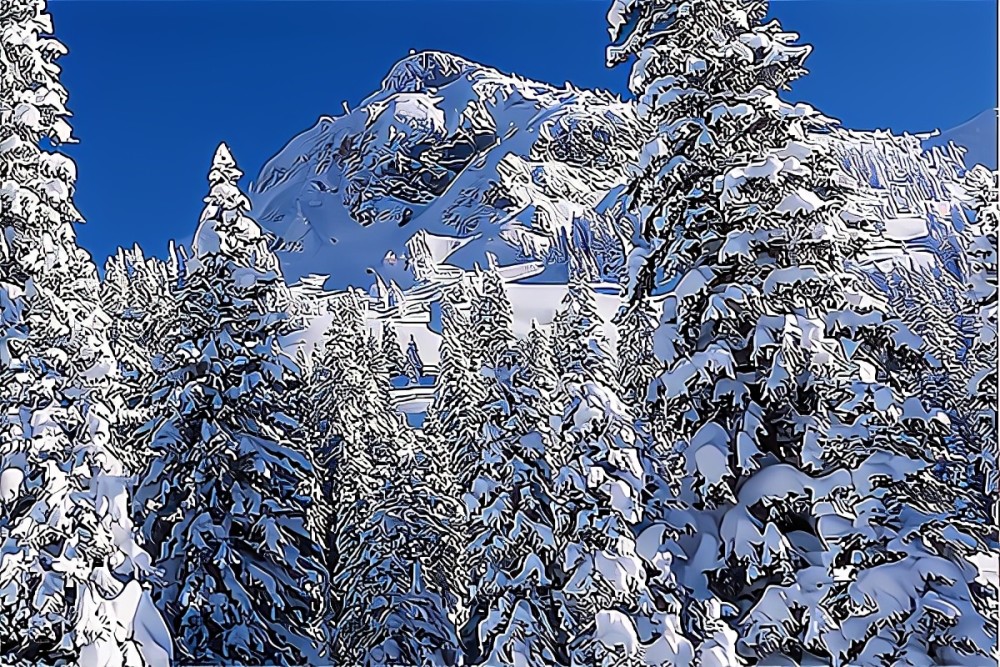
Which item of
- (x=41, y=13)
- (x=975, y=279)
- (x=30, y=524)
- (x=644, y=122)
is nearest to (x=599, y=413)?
(x=644, y=122)

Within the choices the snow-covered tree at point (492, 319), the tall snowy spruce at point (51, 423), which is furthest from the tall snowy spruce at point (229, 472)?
the snow-covered tree at point (492, 319)

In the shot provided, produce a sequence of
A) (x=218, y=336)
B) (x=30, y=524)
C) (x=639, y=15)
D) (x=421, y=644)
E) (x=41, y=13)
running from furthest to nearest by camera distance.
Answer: (x=421, y=644), (x=218, y=336), (x=41, y=13), (x=639, y=15), (x=30, y=524)

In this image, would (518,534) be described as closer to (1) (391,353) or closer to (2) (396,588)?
(2) (396,588)

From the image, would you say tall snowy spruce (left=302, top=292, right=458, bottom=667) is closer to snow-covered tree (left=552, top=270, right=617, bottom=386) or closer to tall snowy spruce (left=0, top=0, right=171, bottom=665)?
snow-covered tree (left=552, top=270, right=617, bottom=386)

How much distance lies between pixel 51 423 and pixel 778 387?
9.24m

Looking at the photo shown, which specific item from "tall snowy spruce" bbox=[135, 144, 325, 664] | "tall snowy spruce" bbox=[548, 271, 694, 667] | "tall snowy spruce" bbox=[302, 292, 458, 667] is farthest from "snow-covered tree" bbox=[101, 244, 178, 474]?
"tall snowy spruce" bbox=[548, 271, 694, 667]

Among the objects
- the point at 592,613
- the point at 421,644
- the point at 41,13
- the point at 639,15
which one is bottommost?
the point at 421,644

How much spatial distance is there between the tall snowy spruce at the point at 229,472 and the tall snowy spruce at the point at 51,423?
3488mm

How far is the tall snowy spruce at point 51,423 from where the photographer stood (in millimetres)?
11586

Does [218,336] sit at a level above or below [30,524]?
above

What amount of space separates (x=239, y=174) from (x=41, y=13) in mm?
4376

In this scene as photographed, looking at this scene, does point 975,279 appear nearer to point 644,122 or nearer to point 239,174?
point 644,122

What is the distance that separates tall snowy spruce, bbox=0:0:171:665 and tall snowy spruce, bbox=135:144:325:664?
3.49 metres

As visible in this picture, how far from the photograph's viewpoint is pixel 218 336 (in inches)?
665
